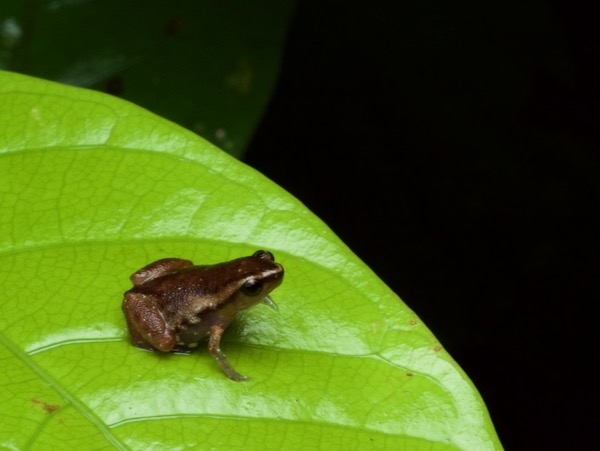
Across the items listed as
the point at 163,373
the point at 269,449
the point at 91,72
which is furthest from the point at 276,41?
the point at 269,449

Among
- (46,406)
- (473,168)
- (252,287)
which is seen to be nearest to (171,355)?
(252,287)

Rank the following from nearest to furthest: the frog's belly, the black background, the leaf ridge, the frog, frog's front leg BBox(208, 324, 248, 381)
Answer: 1. the leaf ridge
2. frog's front leg BBox(208, 324, 248, 381)
3. the frog
4. the frog's belly
5. the black background

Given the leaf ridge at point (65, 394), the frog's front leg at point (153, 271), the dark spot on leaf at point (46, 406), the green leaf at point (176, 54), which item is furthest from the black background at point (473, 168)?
the dark spot on leaf at point (46, 406)

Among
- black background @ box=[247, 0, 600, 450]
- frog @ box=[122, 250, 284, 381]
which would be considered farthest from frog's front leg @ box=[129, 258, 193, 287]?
black background @ box=[247, 0, 600, 450]

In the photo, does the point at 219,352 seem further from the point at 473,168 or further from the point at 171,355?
the point at 473,168

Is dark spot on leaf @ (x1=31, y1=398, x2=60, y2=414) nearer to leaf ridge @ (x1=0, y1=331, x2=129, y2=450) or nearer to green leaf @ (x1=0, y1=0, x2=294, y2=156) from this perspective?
leaf ridge @ (x1=0, y1=331, x2=129, y2=450)
